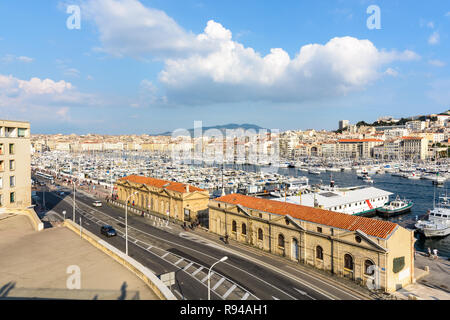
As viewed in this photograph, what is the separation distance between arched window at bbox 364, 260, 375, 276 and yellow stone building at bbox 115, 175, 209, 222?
2581 centimetres

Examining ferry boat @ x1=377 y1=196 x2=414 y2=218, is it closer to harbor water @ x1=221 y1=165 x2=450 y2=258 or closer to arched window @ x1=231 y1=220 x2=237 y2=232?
harbor water @ x1=221 y1=165 x2=450 y2=258

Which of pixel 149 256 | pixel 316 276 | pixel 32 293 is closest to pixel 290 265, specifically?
pixel 316 276

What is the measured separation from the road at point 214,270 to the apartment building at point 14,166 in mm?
8901

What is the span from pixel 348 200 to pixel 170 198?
32659 mm

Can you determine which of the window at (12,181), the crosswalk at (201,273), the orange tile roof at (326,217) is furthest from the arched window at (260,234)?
the window at (12,181)

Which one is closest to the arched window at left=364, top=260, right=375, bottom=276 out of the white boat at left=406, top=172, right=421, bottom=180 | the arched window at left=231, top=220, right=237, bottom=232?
the arched window at left=231, top=220, right=237, bottom=232

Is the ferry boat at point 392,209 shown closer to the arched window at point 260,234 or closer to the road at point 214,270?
the arched window at point 260,234

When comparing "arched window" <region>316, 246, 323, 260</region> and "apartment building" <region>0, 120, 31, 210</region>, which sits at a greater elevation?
"apartment building" <region>0, 120, 31, 210</region>

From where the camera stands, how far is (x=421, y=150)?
7505 inches

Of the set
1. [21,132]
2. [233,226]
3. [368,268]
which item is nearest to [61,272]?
[368,268]

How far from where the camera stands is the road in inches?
840

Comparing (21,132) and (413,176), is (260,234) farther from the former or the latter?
(413,176)
